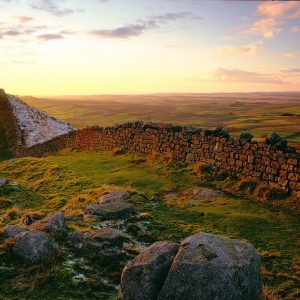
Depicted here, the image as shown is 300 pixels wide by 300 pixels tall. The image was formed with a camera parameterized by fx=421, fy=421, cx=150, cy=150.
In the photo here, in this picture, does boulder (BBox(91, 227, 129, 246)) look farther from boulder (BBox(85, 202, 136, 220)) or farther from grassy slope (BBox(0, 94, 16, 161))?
grassy slope (BBox(0, 94, 16, 161))

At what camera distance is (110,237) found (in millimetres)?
10117

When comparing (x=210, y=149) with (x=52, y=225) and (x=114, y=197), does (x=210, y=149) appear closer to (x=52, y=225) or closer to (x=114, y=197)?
(x=114, y=197)

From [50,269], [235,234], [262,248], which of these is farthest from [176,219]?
[50,269]

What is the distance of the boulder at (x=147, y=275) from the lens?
22.7 feet

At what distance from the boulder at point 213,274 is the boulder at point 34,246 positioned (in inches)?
134

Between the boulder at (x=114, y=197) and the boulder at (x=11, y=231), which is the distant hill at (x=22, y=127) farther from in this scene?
the boulder at (x=11, y=231)

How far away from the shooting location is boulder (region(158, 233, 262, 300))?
6480mm

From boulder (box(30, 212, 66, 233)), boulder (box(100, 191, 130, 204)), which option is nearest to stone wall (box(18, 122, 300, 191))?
boulder (box(100, 191, 130, 204))

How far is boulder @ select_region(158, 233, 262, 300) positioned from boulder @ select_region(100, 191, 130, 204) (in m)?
7.73

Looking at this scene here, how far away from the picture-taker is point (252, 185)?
15.6 m

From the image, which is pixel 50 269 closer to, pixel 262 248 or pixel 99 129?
pixel 262 248

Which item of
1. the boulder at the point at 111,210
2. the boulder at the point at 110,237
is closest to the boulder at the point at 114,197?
the boulder at the point at 111,210

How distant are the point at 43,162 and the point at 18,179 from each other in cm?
377

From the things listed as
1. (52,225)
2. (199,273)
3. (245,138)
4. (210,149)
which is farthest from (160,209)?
(199,273)
